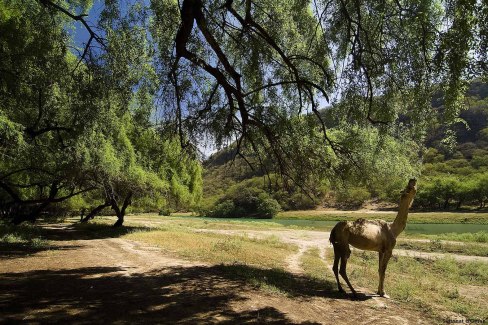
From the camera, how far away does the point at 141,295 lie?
7.21m

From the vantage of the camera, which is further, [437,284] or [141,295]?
[437,284]

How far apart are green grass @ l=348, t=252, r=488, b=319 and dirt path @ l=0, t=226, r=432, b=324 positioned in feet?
4.23

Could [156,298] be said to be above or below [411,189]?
below

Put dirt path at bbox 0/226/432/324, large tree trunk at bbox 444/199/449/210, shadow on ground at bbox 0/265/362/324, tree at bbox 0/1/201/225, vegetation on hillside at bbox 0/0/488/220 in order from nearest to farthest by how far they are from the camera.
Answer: shadow on ground at bbox 0/265/362/324
dirt path at bbox 0/226/432/324
vegetation on hillside at bbox 0/0/488/220
tree at bbox 0/1/201/225
large tree trunk at bbox 444/199/449/210

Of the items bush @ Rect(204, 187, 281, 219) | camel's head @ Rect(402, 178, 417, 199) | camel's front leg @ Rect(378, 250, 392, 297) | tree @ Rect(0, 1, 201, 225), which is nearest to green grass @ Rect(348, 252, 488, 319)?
camel's front leg @ Rect(378, 250, 392, 297)

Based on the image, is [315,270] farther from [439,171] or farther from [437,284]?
[439,171]

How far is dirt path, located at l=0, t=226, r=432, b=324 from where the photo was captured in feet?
19.4

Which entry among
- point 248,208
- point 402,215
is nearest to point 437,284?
point 402,215

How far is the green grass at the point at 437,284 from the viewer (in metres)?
8.66

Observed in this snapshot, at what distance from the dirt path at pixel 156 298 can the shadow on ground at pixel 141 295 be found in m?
0.01

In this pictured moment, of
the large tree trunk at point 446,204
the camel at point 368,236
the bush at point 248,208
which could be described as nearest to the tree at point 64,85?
the camel at point 368,236

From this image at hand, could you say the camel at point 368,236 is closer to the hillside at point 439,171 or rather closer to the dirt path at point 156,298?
the hillside at point 439,171

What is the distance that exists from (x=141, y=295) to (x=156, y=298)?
0.37m

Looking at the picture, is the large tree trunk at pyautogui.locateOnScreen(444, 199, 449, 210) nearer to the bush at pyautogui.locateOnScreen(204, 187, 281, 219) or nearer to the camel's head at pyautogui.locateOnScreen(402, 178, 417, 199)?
the bush at pyautogui.locateOnScreen(204, 187, 281, 219)
